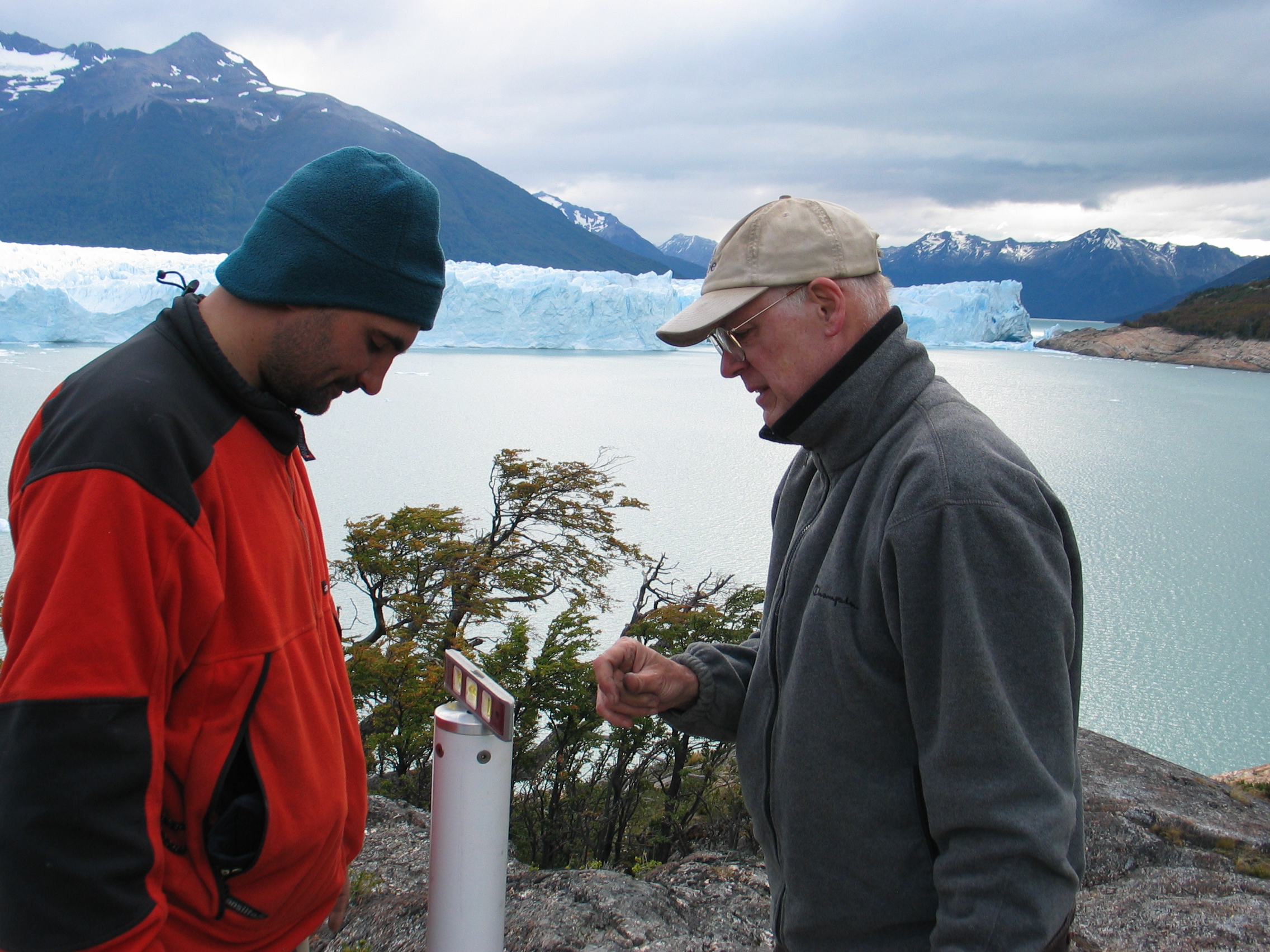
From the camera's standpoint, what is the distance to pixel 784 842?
3.97 ft

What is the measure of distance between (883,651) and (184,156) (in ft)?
378

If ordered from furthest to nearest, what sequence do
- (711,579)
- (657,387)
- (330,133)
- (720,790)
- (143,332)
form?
(330,133) < (657,387) < (711,579) < (720,790) < (143,332)

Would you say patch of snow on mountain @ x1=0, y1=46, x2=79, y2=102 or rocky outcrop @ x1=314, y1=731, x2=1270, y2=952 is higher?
patch of snow on mountain @ x1=0, y1=46, x2=79, y2=102

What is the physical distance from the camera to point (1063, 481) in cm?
1417

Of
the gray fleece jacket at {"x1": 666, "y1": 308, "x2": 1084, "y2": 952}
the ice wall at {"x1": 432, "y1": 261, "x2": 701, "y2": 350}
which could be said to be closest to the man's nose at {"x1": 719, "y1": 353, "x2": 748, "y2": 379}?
the gray fleece jacket at {"x1": 666, "y1": 308, "x2": 1084, "y2": 952}

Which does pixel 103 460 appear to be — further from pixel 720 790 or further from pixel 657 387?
pixel 657 387

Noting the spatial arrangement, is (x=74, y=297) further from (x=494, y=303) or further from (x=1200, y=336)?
(x=1200, y=336)

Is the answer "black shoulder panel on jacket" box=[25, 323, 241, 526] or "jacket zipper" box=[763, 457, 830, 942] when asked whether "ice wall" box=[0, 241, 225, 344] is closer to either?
"black shoulder panel on jacket" box=[25, 323, 241, 526]

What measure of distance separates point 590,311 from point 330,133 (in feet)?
282

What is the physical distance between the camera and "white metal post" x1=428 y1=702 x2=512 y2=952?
47.9 inches

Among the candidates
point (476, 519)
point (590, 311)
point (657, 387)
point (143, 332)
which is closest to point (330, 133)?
point (590, 311)

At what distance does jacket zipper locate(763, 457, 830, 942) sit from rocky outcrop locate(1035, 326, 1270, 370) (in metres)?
47.7

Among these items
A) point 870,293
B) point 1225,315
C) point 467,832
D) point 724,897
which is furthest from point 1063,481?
point 1225,315

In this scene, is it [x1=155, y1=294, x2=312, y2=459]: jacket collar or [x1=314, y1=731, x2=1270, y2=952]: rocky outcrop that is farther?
[x1=314, y1=731, x2=1270, y2=952]: rocky outcrop
